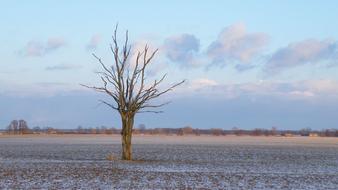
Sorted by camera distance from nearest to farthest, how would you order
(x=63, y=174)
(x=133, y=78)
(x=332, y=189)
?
1. (x=332, y=189)
2. (x=63, y=174)
3. (x=133, y=78)

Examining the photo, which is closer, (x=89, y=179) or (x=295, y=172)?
(x=89, y=179)

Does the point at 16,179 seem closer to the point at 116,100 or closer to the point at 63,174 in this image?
the point at 63,174

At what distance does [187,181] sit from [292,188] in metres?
4.31

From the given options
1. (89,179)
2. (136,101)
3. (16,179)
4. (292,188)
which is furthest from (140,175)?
(136,101)

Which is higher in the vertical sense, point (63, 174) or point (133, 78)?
point (133, 78)

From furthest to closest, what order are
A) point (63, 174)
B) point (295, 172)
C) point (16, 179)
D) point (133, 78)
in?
point (133, 78)
point (295, 172)
point (63, 174)
point (16, 179)

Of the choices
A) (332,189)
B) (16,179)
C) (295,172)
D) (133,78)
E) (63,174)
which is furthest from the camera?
(133,78)

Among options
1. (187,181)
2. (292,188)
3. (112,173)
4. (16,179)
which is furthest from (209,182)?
(16,179)

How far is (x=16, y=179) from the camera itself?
25531mm

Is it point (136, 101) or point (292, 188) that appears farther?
point (136, 101)

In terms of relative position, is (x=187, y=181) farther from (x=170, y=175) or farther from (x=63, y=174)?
(x=63, y=174)

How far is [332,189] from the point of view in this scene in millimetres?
23547

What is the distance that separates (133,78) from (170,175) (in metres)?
12.3

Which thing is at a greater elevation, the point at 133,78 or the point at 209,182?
the point at 133,78
